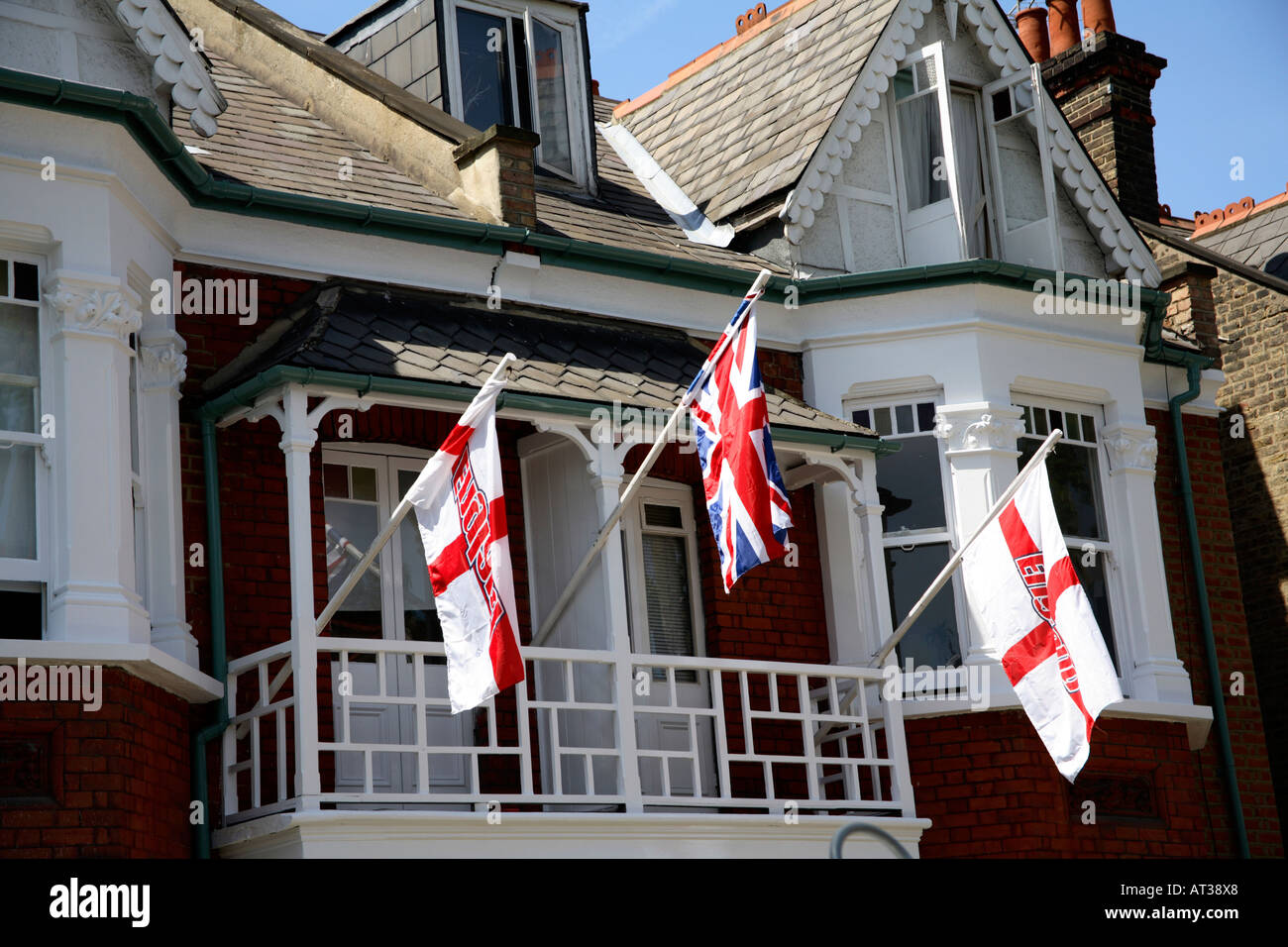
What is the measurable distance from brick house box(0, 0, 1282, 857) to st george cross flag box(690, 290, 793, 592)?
0.94 meters

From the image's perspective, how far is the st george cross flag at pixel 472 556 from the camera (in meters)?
9.61

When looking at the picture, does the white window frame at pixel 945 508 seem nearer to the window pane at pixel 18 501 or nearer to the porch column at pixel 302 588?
the porch column at pixel 302 588

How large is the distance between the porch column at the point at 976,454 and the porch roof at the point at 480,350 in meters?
0.94

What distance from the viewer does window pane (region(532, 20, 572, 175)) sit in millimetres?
14758

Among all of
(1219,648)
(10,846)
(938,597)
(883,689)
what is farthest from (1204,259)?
(10,846)

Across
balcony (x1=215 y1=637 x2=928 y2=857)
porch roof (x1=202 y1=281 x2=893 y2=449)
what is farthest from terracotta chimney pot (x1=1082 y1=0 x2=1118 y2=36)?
balcony (x1=215 y1=637 x2=928 y2=857)

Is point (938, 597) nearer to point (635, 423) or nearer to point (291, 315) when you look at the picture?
point (635, 423)

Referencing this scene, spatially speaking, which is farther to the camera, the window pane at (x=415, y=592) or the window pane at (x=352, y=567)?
the window pane at (x=415, y=592)

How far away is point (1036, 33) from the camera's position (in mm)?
19250

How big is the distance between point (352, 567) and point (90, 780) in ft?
8.96

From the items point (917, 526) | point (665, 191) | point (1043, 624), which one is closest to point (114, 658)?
point (1043, 624)

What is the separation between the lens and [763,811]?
486 inches

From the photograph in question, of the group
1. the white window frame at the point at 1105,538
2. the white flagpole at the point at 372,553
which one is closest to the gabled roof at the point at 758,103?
the white window frame at the point at 1105,538

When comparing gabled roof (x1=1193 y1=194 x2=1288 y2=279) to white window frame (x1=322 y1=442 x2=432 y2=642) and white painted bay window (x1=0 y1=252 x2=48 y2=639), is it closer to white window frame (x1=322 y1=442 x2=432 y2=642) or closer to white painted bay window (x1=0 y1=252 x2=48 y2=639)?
white window frame (x1=322 y1=442 x2=432 y2=642)
